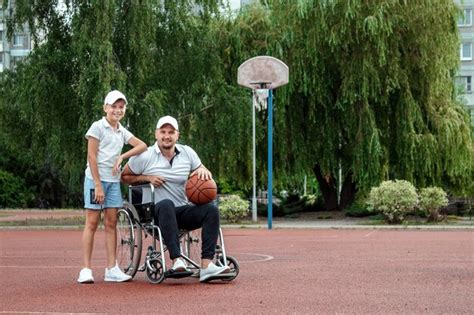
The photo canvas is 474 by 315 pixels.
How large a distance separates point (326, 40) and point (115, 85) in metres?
6.69

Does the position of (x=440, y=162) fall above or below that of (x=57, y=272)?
above

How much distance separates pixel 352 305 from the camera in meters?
6.98

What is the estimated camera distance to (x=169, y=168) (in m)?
8.88

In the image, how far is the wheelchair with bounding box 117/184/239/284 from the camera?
8.57 m

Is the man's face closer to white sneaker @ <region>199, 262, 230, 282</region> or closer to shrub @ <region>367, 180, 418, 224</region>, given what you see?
white sneaker @ <region>199, 262, 230, 282</region>

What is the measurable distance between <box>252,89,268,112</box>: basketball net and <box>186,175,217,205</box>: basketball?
1663 centimetres

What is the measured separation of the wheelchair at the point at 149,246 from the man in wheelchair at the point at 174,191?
0.28 ft

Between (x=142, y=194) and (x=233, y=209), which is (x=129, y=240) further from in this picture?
(x=233, y=209)

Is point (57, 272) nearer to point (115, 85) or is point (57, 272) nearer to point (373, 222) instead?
point (115, 85)

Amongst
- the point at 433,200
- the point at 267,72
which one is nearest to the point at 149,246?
the point at 267,72

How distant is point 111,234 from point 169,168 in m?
0.85

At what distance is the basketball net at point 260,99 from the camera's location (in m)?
25.8

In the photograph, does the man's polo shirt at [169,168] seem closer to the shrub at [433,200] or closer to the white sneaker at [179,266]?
the white sneaker at [179,266]

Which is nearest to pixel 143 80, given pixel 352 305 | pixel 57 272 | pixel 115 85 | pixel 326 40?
pixel 115 85
